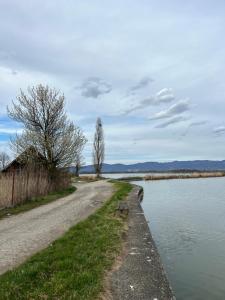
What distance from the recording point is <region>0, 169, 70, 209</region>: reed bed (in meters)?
20.0

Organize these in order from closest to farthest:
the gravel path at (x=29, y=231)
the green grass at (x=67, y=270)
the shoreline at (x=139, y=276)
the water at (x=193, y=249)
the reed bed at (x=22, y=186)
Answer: the green grass at (x=67, y=270)
the shoreline at (x=139, y=276)
the gravel path at (x=29, y=231)
the water at (x=193, y=249)
the reed bed at (x=22, y=186)

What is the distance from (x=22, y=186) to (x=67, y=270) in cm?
1565

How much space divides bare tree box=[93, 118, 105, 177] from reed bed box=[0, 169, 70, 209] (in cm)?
4505

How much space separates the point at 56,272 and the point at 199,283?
3899mm

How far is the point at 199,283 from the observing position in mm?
9703

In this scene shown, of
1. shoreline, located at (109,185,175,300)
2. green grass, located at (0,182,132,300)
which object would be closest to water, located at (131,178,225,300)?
shoreline, located at (109,185,175,300)

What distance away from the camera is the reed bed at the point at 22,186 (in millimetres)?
19984

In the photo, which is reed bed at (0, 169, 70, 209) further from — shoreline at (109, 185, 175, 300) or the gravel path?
shoreline at (109, 185, 175, 300)

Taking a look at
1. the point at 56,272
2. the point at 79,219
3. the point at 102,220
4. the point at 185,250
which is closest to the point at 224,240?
the point at 185,250

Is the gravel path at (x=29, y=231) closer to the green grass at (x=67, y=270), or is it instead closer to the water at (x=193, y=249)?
the green grass at (x=67, y=270)

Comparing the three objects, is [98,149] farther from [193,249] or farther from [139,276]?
[139,276]

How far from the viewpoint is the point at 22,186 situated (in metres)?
22.8

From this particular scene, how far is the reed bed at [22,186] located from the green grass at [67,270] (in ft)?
28.7

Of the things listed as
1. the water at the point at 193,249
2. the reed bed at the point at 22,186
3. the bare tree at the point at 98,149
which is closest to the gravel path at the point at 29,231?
the reed bed at the point at 22,186
